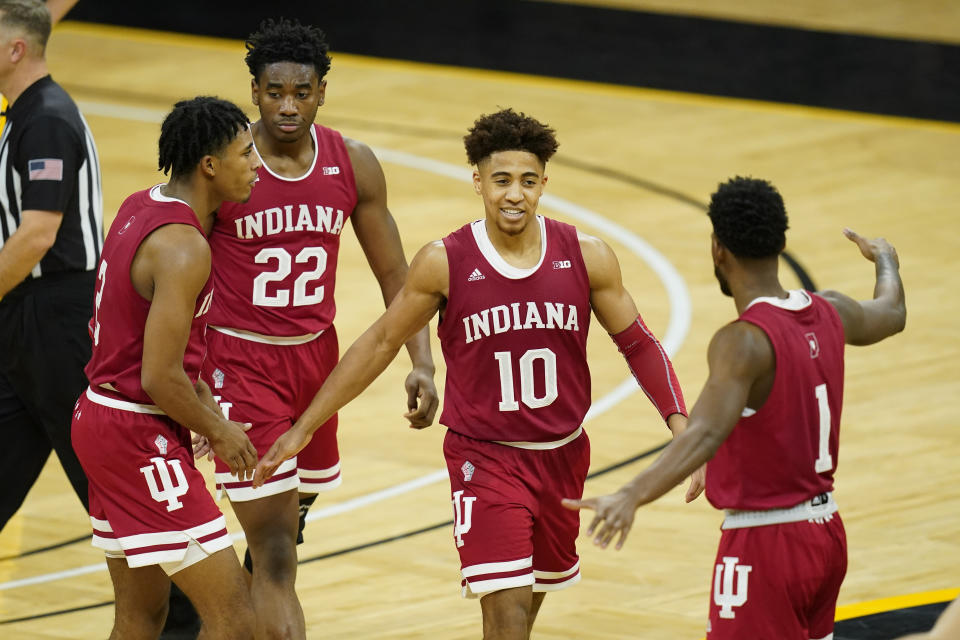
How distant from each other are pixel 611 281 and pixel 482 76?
12242 mm

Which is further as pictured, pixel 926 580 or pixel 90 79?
pixel 90 79

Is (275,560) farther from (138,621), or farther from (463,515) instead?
(463,515)

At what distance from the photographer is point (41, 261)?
6.98 meters

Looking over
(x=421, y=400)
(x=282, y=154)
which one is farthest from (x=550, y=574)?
(x=282, y=154)

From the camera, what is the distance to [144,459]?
577cm

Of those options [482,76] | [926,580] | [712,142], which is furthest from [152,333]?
[482,76]

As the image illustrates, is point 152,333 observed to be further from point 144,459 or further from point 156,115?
point 156,115

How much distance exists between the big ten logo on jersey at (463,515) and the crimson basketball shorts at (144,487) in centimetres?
76

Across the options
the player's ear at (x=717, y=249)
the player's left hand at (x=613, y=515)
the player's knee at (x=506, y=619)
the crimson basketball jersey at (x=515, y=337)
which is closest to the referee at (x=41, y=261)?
the crimson basketball jersey at (x=515, y=337)

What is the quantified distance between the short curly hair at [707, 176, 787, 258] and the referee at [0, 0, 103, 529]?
9.00ft

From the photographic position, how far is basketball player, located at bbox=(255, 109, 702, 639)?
5.94 metres

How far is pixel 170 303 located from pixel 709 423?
1.73 m

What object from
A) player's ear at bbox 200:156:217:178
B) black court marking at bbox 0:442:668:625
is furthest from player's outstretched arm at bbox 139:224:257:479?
black court marking at bbox 0:442:668:625

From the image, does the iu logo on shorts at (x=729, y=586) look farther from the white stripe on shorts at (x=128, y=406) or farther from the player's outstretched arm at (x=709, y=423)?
the white stripe on shorts at (x=128, y=406)
